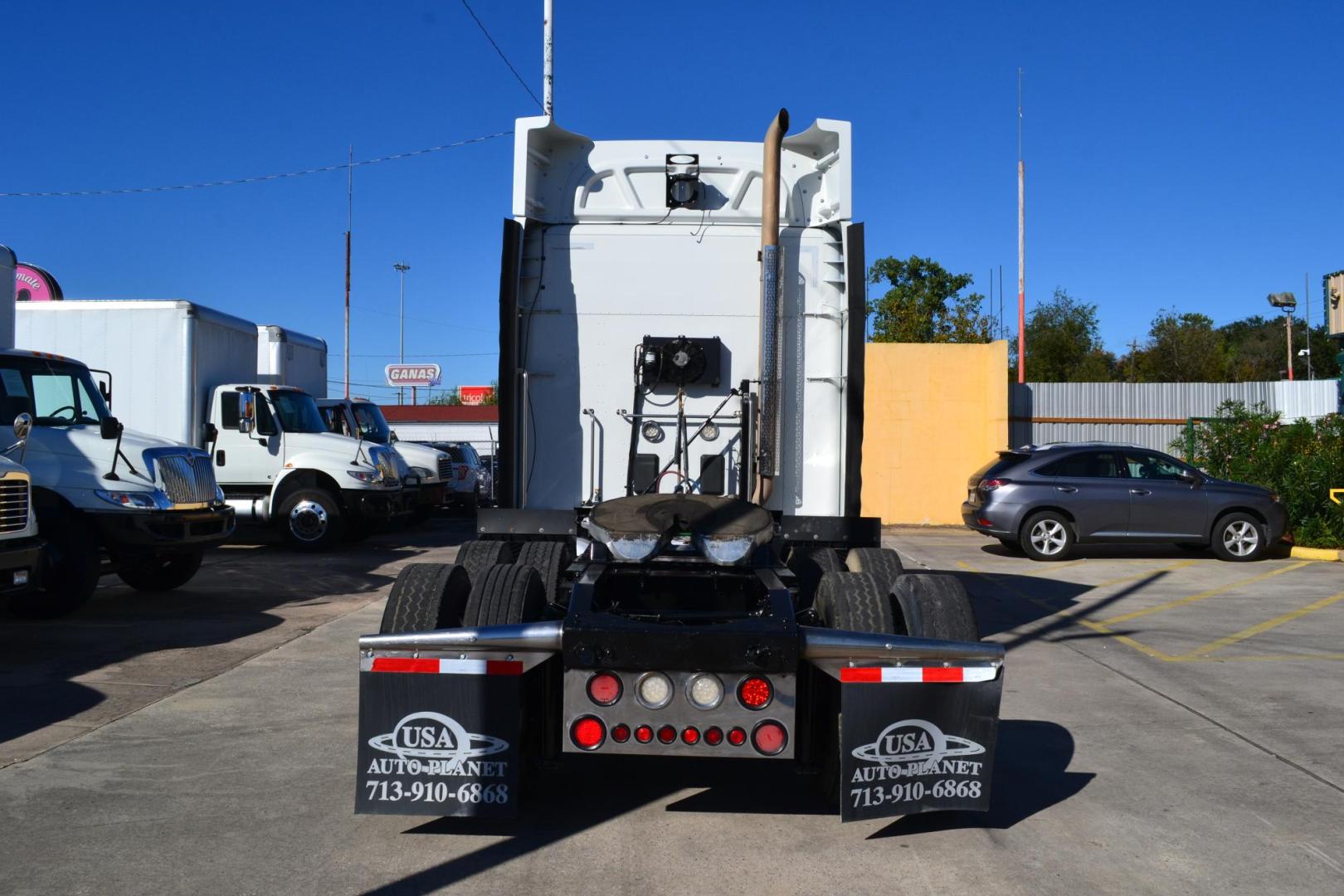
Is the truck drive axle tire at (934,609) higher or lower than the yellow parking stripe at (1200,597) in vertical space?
higher

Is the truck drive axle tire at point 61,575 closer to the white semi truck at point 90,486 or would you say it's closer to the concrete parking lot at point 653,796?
the white semi truck at point 90,486

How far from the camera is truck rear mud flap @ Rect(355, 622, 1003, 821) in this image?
14.9 ft

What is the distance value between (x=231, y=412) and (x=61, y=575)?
6.29 m

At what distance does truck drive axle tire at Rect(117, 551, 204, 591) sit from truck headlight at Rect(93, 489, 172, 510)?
122cm

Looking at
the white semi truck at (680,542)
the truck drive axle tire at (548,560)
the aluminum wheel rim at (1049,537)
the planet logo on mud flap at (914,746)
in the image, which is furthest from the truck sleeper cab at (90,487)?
the aluminum wheel rim at (1049,537)

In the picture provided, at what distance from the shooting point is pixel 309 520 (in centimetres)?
1678

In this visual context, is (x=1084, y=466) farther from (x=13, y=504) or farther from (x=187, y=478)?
(x=13, y=504)

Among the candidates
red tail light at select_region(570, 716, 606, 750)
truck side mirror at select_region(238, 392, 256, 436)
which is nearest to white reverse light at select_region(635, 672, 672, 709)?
red tail light at select_region(570, 716, 606, 750)

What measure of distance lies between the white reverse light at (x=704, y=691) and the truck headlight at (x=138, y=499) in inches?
314

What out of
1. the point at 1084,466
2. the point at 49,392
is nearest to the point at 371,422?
the point at 49,392

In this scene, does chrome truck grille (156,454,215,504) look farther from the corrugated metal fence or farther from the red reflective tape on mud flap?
the corrugated metal fence

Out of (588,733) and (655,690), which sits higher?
(655,690)

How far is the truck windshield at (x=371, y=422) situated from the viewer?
66.8 ft

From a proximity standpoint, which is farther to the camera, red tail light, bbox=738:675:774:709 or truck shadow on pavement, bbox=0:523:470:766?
truck shadow on pavement, bbox=0:523:470:766
